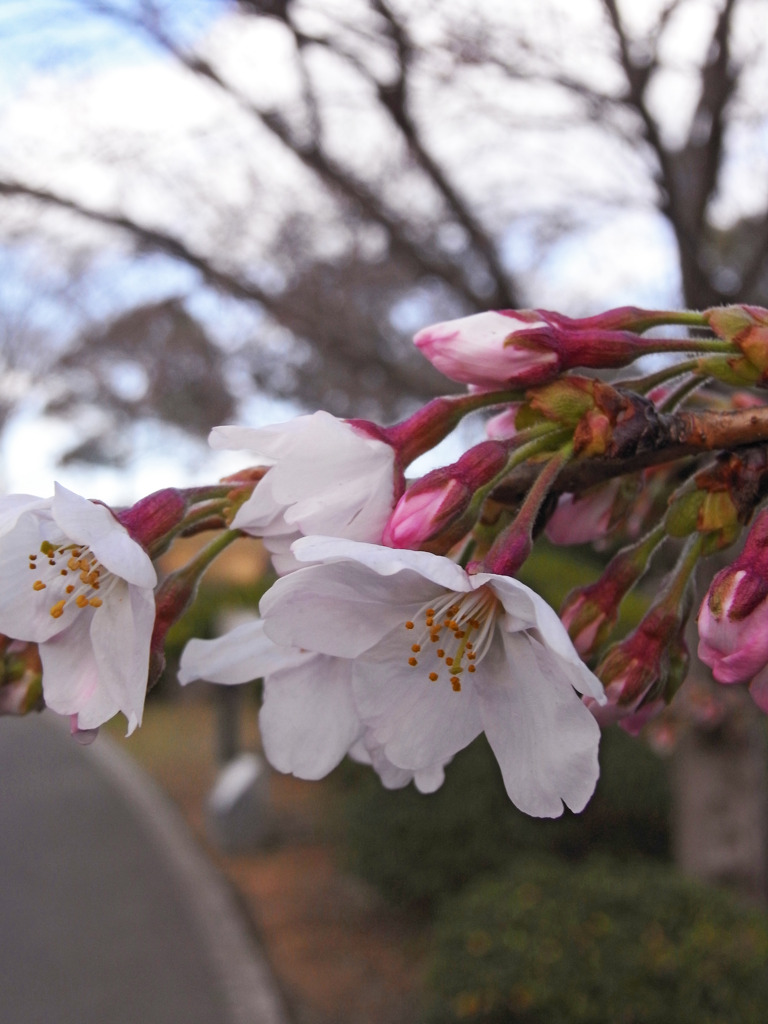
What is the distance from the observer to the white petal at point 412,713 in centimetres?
83

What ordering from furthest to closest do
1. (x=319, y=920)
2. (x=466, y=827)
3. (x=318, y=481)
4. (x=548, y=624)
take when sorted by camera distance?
(x=319, y=920), (x=466, y=827), (x=318, y=481), (x=548, y=624)

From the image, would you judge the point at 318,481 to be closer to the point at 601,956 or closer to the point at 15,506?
the point at 15,506

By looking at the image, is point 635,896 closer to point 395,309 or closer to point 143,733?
point 395,309

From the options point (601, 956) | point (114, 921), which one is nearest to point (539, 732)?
point (601, 956)

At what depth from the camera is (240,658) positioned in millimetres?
957

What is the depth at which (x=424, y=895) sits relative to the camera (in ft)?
20.3

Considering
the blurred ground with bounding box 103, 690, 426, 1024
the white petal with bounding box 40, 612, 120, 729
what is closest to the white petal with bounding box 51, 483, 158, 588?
the white petal with bounding box 40, 612, 120, 729

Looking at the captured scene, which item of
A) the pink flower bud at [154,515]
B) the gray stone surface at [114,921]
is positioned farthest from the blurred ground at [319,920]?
the pink flower bud at [154,515]

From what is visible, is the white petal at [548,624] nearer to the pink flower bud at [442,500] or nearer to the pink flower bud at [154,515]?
the pink flower bud at [442,500]

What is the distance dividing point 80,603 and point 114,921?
6.84 metres

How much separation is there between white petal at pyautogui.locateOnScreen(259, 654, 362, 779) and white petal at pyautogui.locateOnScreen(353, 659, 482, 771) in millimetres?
93

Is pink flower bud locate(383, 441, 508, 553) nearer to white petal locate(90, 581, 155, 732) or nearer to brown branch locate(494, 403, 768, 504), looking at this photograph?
brown branch locate(494, 403, 768, 504)

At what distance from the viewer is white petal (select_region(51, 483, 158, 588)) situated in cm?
76

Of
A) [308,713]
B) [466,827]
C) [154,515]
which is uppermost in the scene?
[154,515]
